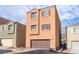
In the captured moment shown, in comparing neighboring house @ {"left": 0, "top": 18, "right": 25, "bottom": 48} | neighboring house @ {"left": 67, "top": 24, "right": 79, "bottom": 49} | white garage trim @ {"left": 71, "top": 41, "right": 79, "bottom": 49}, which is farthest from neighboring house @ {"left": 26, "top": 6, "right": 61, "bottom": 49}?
white garage trim @ {"left": 71, "top": 41, "right": 79, "bottom": 49}

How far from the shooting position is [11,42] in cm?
1373

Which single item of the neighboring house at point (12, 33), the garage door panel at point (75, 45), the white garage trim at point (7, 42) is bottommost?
the garage door panel at point (75, 45)

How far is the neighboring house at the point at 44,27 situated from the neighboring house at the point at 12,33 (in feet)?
0.56

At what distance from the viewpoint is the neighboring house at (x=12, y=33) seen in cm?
1367

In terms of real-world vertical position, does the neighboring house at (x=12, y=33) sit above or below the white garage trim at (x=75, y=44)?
above

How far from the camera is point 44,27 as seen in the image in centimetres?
1369

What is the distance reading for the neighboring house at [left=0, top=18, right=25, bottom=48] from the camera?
1367cm

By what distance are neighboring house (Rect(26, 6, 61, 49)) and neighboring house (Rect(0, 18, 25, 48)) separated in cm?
17

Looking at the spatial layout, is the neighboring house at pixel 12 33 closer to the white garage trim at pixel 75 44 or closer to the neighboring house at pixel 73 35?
the neighboring house at pixel 73 35

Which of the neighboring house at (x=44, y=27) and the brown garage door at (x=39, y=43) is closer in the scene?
the neighboring house at (x=44, y=27)

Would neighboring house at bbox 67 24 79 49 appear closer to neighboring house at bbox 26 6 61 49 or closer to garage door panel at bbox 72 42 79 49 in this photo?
garage door panel at bbox 72 42 79 49

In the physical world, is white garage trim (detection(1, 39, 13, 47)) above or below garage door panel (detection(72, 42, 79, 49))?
above

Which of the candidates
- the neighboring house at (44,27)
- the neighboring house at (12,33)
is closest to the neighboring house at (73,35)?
the neighboring house at (44,27)
